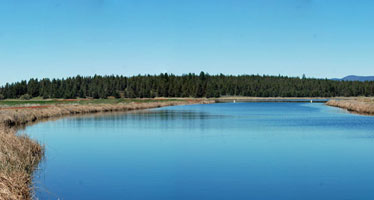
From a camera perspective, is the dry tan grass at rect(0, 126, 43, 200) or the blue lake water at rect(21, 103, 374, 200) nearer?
the dry tan grass at rect(0, 126, 43, 200)

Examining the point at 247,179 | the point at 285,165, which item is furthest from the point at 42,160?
the point at 285,165

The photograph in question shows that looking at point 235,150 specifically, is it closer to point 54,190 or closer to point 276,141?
point 276,141

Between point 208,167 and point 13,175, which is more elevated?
point 13,175

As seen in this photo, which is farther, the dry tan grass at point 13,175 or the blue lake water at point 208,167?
the blue lake water at point 208,167

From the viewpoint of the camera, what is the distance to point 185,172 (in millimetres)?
18953

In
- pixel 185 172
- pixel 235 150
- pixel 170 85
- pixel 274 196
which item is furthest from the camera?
pixel 170 85

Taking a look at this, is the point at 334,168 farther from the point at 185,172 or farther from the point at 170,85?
the point at 170,85

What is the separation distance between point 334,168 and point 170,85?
16329 centimetres

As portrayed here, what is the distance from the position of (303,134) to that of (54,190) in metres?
23.4

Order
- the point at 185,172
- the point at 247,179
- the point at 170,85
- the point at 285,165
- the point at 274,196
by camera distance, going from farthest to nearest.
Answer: the point at 170,85 → the point at 285,165 → the point at 185,172 → the point at 247,179 → the point at 274,196

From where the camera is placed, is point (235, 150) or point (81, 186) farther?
point (235, 150)

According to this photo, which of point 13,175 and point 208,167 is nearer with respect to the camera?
point 13,175

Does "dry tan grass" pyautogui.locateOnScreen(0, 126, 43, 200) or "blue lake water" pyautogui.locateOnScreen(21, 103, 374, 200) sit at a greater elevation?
"dry tan grass" pyautogui.locateOnScreen(0, 126, 43, 200)

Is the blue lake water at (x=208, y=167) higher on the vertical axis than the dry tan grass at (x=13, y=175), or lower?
lower
